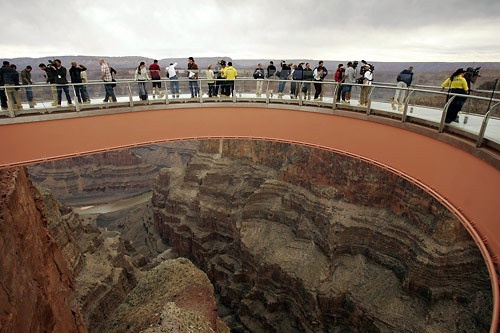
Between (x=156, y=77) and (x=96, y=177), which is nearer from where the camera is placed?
(x=156, y=77)

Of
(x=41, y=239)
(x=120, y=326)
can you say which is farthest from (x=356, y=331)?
(x=41, y=239)

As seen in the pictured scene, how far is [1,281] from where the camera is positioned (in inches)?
Answer: 345

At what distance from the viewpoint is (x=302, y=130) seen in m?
16.5

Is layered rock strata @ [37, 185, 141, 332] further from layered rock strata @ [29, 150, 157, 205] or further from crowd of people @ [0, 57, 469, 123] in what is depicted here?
layered rock strata @ [29, 150, 157, 205]

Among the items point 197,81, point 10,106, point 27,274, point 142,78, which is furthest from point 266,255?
point 10,106

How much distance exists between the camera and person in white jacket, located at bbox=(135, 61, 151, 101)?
1628 cm

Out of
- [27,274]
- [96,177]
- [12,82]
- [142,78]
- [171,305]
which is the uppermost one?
[142,78]

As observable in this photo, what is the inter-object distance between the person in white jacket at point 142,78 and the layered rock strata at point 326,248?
23378 millimetres

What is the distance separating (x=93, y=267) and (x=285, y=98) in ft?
81.0

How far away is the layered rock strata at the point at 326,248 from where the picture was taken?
25.4 m

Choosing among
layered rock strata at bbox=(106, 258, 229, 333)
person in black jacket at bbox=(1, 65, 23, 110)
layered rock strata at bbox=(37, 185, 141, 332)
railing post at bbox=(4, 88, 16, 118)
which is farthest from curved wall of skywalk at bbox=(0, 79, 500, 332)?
layered rock strata at bbox=(37, 185, 141, 332)

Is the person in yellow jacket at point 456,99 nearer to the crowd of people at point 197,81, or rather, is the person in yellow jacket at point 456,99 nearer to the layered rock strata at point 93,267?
the crowd of people at point 197,81

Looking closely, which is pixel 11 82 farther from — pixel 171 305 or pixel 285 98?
pixel 285 98

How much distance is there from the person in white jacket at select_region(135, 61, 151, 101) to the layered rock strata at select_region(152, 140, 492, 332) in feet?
76.7
